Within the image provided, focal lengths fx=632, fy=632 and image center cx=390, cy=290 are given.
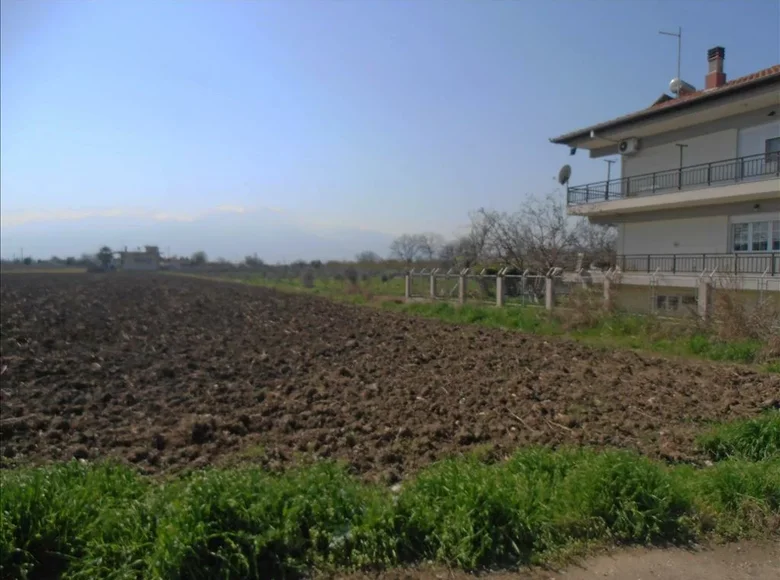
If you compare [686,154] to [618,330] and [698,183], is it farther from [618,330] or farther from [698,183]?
[618,330]

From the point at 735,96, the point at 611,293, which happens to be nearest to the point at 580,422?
the point at 611,293

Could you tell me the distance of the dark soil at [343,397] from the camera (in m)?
7.71

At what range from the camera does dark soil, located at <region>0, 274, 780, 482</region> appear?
7.71 meters

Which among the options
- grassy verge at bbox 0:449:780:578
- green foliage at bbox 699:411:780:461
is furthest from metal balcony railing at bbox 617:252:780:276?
grassy verge at bbox 0:449:780:578

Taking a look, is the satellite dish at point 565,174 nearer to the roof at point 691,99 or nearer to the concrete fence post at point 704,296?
the roof at point 691,99

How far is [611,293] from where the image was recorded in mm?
20375

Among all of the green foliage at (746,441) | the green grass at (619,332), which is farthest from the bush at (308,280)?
the green foliage at (746,441)

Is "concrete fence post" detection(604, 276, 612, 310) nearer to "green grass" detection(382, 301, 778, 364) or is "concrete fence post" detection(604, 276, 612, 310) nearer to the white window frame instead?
"green grass" detection(382, 301, 778, 364)

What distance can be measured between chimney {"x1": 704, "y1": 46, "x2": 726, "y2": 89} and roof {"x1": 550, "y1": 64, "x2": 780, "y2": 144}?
1726mm

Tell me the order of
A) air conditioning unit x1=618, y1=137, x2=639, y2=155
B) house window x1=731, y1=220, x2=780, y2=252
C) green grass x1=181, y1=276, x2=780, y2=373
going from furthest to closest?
1. air conditioning unit x1=618, y1=137, x2=639, y2=155
2. house window x1=731, y1=220, x2=780, y2=252
3. green grass x1=181, y1=276, x2=780, y2=373

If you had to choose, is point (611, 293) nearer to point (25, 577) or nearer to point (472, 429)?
point (472, 429)

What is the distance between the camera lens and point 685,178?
25.1 metres

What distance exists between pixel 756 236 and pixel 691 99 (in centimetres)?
545

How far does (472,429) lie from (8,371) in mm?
9816
